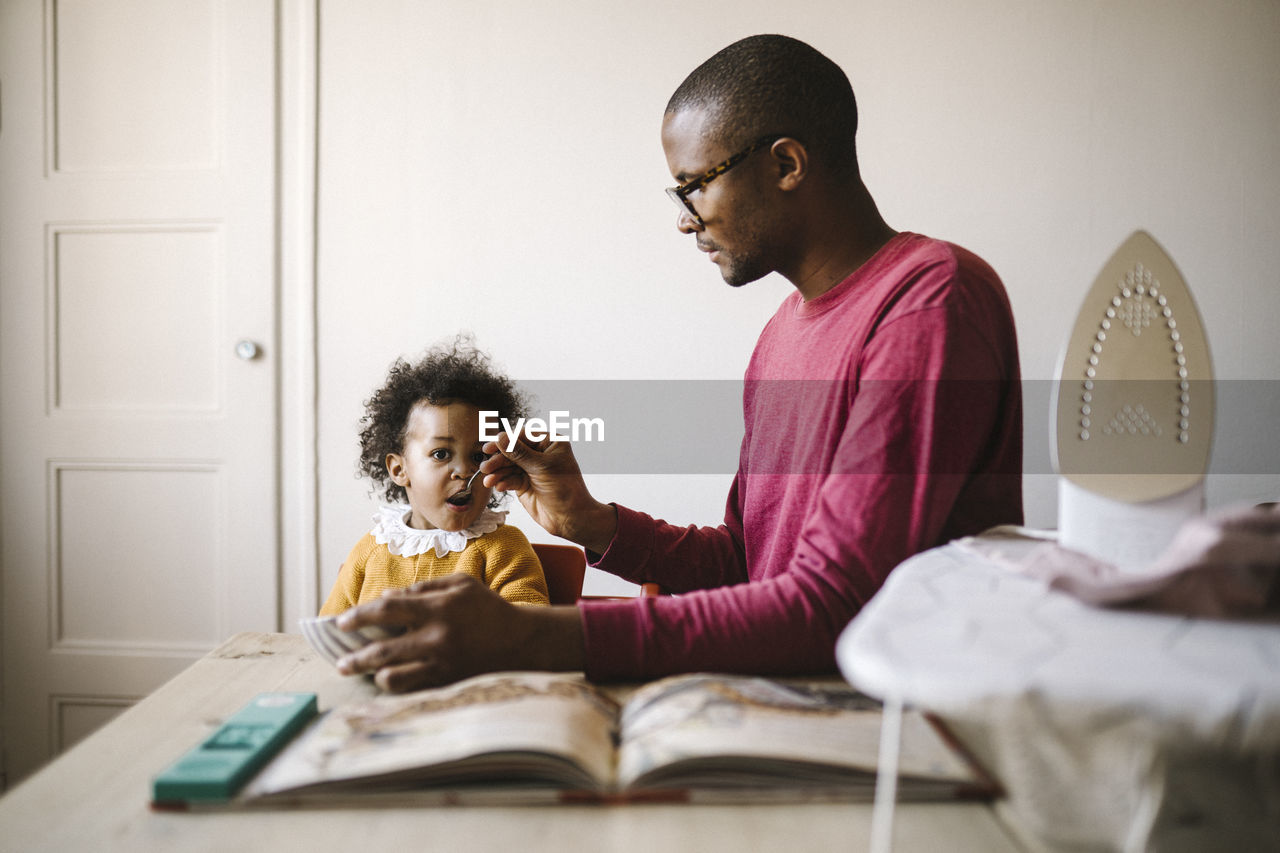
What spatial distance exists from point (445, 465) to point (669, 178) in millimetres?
1123

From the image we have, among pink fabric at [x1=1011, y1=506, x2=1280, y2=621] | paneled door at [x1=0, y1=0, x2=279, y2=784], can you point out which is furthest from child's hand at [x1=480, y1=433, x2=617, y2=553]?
paneled door at [x1=0, y1=0, x2=279, y2=784]

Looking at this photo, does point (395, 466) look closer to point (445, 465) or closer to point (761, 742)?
point (445, 465)

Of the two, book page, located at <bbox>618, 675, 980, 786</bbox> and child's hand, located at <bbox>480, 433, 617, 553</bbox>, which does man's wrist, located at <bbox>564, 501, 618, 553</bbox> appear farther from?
book page, located at <bbox>618, 675, 980, 786</bbox>

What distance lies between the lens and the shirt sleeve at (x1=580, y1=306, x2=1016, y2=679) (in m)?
0.80

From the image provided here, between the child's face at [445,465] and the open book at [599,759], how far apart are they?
0.91 meters

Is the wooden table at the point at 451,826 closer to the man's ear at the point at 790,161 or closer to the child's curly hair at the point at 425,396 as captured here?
the man's ear at the point at 790,161

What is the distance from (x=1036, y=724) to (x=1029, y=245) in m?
2.08

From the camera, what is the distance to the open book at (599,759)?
0.58 meters

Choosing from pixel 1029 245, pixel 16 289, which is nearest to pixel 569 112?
pixel 1029 245

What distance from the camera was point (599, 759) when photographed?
0.60m

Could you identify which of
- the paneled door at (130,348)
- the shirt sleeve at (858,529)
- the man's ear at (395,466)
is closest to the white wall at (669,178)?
the paneled door at (130,348)

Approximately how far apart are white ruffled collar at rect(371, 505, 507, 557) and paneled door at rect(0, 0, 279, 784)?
3.17ft

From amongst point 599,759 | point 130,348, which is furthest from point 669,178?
point 599,759

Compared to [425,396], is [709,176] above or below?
above
